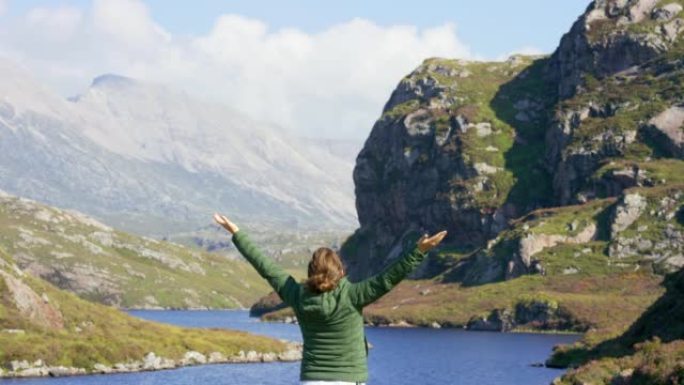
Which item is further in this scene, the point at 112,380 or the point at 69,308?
the point at 69,308

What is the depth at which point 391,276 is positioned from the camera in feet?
52.6

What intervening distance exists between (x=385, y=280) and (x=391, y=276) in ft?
0.34

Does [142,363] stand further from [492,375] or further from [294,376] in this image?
[492,375]

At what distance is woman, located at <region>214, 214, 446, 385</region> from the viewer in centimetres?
1612

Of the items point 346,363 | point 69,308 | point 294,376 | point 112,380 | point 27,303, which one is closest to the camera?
point 346,363

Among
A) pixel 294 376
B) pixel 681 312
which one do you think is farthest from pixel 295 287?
pixel 294 376

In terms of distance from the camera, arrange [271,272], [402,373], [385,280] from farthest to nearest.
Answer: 1. [402,373]
2. [271,272]
3. [385,280]

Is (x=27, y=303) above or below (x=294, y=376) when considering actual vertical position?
above

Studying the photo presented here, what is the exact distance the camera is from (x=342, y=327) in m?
16.3

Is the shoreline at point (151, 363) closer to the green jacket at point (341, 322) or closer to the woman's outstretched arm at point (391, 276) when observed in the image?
the green jacket at point (341, 322)

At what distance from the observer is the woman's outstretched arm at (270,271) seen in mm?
16672

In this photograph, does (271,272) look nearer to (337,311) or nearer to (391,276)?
(337,311)

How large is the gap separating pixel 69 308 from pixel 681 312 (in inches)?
3585

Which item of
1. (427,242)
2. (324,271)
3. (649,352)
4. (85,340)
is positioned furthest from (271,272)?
(85,340)
